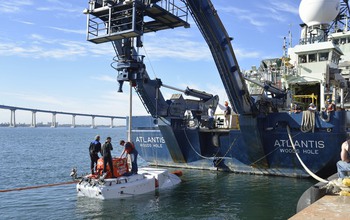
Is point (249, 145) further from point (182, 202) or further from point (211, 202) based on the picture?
point (182, 202)

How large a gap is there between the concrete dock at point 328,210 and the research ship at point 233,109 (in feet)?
29.0

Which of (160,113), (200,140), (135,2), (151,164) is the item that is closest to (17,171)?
(151,164)

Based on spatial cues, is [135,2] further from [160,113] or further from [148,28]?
[160,113]

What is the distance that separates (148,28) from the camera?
15.9 meters

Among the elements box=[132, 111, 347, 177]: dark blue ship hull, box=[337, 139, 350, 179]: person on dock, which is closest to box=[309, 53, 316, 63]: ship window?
box=[132, 111, 347, 177]: dark blue ship hull

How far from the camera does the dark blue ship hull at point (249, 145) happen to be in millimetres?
15945

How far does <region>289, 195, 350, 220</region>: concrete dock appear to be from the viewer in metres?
5.69

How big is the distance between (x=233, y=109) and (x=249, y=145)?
6.69 feet

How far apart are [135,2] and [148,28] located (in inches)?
116

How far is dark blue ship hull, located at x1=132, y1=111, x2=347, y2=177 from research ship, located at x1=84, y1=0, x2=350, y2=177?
0.15ft

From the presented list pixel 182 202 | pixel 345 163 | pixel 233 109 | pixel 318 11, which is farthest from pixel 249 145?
pixel 318 11

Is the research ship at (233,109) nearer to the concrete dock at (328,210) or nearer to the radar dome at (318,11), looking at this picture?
the radar dome at (318,11)

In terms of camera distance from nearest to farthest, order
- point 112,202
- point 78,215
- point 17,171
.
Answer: point 78,215, point 112,202, point 17,171

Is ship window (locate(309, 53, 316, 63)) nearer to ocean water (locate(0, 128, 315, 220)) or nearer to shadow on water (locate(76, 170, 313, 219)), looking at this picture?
ocean water (locate(0, 128, 315, 220))
